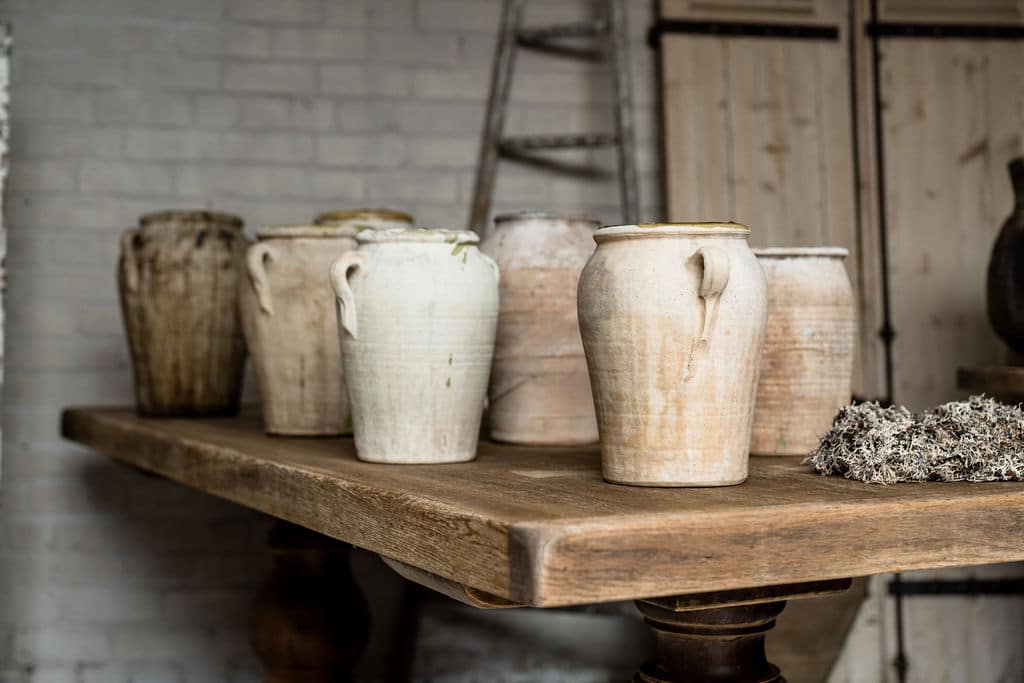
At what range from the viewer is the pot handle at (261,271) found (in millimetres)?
1698

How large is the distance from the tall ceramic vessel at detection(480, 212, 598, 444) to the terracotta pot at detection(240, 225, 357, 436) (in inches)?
11.1

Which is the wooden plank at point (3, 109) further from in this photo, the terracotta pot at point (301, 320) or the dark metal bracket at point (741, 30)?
the dark metal bracket at point (741, 30)

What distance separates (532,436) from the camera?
155cm

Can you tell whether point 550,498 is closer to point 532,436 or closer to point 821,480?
point 821,480

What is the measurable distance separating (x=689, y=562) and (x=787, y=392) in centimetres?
50

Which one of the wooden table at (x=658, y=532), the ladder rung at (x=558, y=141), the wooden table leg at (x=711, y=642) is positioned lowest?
the wooden table leg at (x=711, y=642)

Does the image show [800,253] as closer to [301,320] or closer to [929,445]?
[929,445]

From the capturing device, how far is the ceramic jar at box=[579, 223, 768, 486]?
1.10 metres

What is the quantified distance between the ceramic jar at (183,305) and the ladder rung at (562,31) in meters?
1.20

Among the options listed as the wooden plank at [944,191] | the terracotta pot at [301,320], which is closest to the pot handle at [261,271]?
the terracotta pot at [301,320]

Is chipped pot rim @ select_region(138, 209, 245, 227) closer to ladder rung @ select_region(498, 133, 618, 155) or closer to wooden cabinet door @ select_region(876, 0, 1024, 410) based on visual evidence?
ladder rung @ select_region(498, 133, 618, 155)

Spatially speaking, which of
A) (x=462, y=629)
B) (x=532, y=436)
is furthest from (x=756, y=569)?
(x=462, y=629)

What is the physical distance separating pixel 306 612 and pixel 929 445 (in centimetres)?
131

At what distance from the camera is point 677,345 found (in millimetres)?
1104
